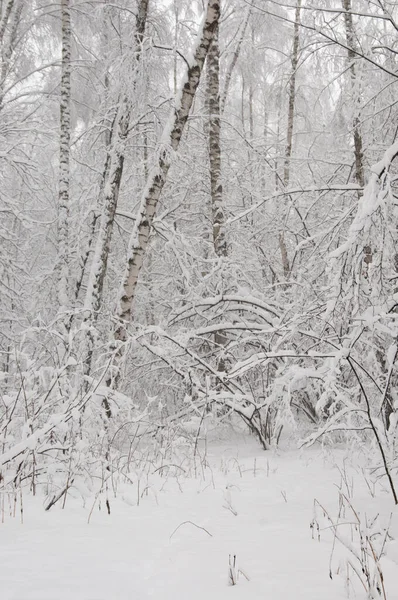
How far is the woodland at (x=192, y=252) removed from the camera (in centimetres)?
311

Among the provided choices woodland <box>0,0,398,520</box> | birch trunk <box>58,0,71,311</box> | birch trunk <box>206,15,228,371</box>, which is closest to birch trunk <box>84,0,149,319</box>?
woodland <box>0,0,398,520</box>

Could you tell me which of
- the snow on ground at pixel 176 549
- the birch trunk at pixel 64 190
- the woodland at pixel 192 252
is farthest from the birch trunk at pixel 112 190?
the snow on ground at pixel 176 549

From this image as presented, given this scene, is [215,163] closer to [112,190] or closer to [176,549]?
[112,190]

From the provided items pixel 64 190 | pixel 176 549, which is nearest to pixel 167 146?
pixel 64 190

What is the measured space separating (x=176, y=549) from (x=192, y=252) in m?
5.69

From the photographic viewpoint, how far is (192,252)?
7.39 m

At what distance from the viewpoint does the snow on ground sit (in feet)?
5.13

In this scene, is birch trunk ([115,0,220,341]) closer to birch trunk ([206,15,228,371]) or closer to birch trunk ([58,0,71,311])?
birch trunk ([206,15,228,371])

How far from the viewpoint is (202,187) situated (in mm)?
9258

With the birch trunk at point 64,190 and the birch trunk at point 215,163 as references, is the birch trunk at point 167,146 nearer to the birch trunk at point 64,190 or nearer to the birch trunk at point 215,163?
the birch trunk at point 215,163

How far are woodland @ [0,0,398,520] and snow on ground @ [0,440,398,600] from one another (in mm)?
364

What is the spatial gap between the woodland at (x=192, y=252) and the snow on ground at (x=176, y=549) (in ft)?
1.20

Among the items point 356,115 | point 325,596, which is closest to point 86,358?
point 356,115

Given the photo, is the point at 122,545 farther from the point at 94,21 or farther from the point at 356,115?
the point at 94,21
